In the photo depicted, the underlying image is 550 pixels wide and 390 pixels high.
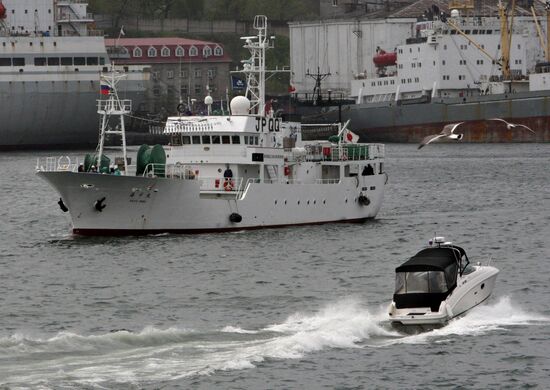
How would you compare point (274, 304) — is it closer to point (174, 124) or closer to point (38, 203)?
point (174, 124)

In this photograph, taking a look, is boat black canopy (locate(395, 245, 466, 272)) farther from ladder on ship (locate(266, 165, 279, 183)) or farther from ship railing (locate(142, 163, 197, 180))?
ladder on ship (locate(266, 165, 279, 183))

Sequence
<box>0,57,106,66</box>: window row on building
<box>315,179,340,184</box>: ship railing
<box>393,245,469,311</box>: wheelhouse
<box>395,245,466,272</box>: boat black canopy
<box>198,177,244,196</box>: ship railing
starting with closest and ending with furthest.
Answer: <box>393,245,469,311</box>: wheelhouse → <box>395,245,466,272</box>: boat black canopy → <box>198,177,244,196</box>: ship railing → <box>315,179,340,184</box>: ship railing → <box>0,57,106,66</box>: window row on building

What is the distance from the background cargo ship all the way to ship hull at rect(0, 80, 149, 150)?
106 ft

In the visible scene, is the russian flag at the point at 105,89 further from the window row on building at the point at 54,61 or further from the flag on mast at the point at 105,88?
the window row on building at the point at 54,61

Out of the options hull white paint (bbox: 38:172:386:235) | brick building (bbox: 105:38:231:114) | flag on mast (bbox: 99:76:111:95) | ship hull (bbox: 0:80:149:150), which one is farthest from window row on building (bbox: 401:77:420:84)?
hull white paint (bbox: 38:172:386:235)

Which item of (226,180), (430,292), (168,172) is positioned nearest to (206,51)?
(226,180)

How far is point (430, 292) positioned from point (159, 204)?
2166 centimetres

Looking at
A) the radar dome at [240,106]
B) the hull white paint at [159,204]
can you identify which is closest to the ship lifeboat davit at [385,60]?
the radar dome at [240,106]

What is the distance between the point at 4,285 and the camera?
48.0 metres

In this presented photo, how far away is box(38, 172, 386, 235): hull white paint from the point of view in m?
57.6

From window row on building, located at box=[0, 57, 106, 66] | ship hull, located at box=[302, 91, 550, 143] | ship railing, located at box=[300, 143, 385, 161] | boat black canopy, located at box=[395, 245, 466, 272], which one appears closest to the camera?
boat black canopy, located at box=[395, 245, 466, 272]

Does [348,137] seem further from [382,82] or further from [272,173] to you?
[382,82]

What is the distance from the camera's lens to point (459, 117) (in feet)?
471

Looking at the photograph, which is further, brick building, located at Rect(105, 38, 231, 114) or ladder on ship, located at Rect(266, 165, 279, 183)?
A: brick building, located at Rect(105, 38, 231, 114)
